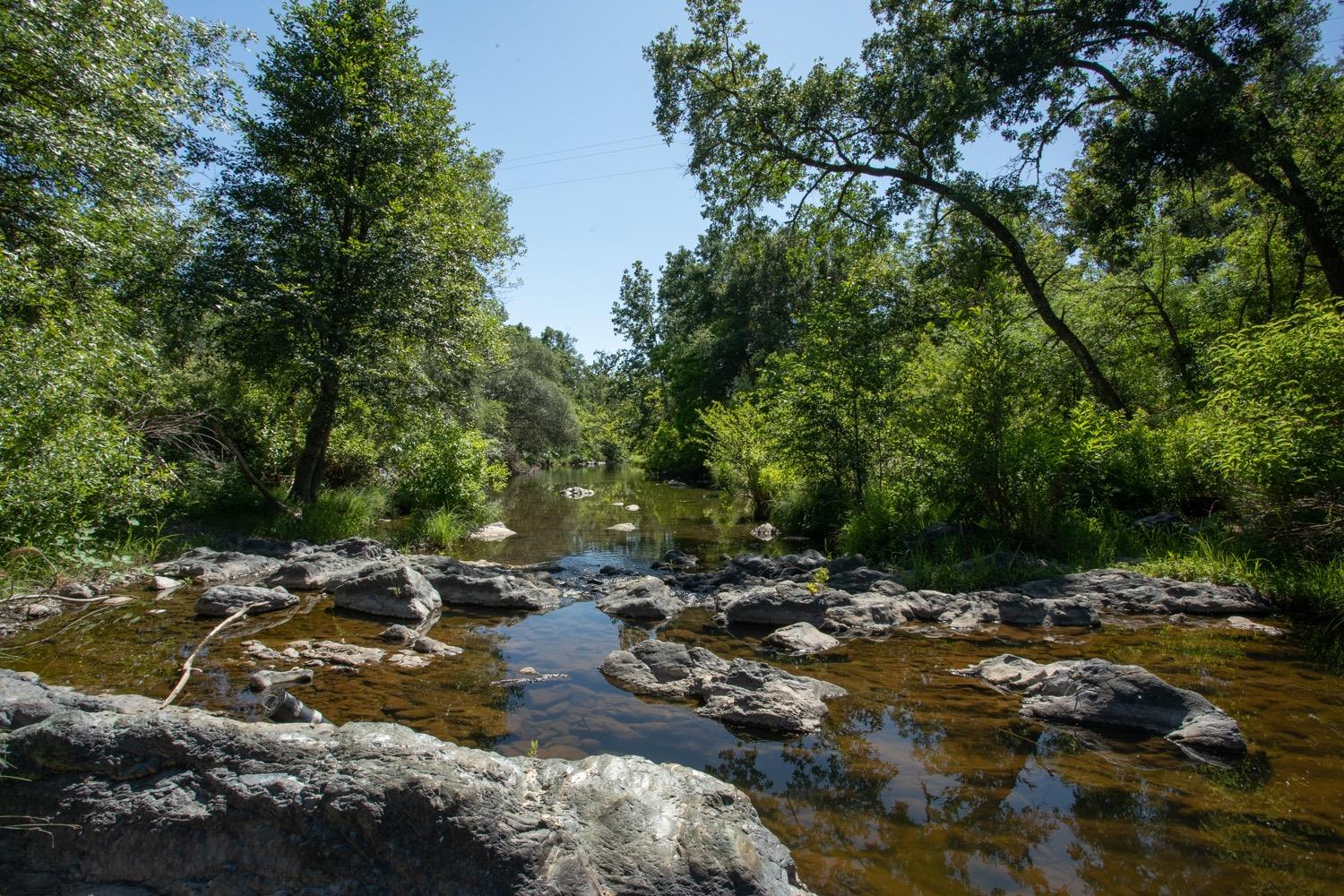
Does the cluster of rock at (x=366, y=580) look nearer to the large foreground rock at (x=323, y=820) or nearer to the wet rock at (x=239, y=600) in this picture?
the wet rock at (x=239, y=600)

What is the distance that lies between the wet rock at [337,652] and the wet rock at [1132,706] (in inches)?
273

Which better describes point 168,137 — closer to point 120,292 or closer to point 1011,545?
point 120,292

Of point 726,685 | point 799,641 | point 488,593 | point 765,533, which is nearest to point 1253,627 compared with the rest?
point 799,641

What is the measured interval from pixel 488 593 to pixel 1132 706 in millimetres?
8453

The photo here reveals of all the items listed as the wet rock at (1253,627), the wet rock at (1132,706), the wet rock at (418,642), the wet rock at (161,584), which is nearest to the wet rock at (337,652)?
the wet rock at (418,642)

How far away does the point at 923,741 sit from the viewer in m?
5.71

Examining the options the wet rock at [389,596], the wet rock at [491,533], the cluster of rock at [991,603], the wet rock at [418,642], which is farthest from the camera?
the wet rock at [491,533]

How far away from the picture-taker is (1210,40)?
14250 mm

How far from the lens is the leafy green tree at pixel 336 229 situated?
45.0 feet

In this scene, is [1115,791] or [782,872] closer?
[782,872]

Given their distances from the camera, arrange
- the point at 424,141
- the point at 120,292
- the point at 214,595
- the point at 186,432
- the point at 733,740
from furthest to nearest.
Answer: the point at 424,141 < the point at 120,292 < the point at 186,432 < the point at 214,595 < the point at 733,740

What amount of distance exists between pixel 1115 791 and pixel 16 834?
645cm

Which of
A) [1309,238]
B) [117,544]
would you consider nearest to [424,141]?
[117,544]

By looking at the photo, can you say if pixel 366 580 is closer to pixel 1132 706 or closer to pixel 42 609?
pixel 42 609
